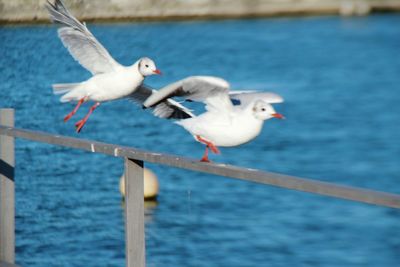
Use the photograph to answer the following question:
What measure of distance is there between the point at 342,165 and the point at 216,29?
42940mm

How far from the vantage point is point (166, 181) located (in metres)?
23.1

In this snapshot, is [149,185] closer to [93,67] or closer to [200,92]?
[93,67]

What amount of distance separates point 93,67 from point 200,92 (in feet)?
5.01

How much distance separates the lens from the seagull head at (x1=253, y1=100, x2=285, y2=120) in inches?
172

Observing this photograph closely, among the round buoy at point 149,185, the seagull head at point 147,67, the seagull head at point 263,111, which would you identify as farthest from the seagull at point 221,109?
the round buoy at point 149,185

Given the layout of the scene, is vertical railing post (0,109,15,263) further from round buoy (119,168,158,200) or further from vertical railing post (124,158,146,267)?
round buoy (119,168,158,200)

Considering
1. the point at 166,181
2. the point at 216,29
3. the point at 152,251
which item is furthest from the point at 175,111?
the point at 216,29

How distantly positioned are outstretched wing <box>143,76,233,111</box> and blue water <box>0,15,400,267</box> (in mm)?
5080

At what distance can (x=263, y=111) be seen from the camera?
4.40m

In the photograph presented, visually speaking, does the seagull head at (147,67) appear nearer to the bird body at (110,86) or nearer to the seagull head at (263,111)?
the bird body at (110,86)

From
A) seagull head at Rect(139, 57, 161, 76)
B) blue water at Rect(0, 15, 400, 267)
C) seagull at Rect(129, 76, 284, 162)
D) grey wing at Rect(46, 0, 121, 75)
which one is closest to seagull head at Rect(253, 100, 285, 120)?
seagull at Rect(129, 76, 284, 162)

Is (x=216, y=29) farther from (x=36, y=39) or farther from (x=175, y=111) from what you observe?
(x=175, y=111)

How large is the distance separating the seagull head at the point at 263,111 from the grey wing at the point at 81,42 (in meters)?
1.49

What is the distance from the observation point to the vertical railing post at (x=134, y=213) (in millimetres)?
4375
